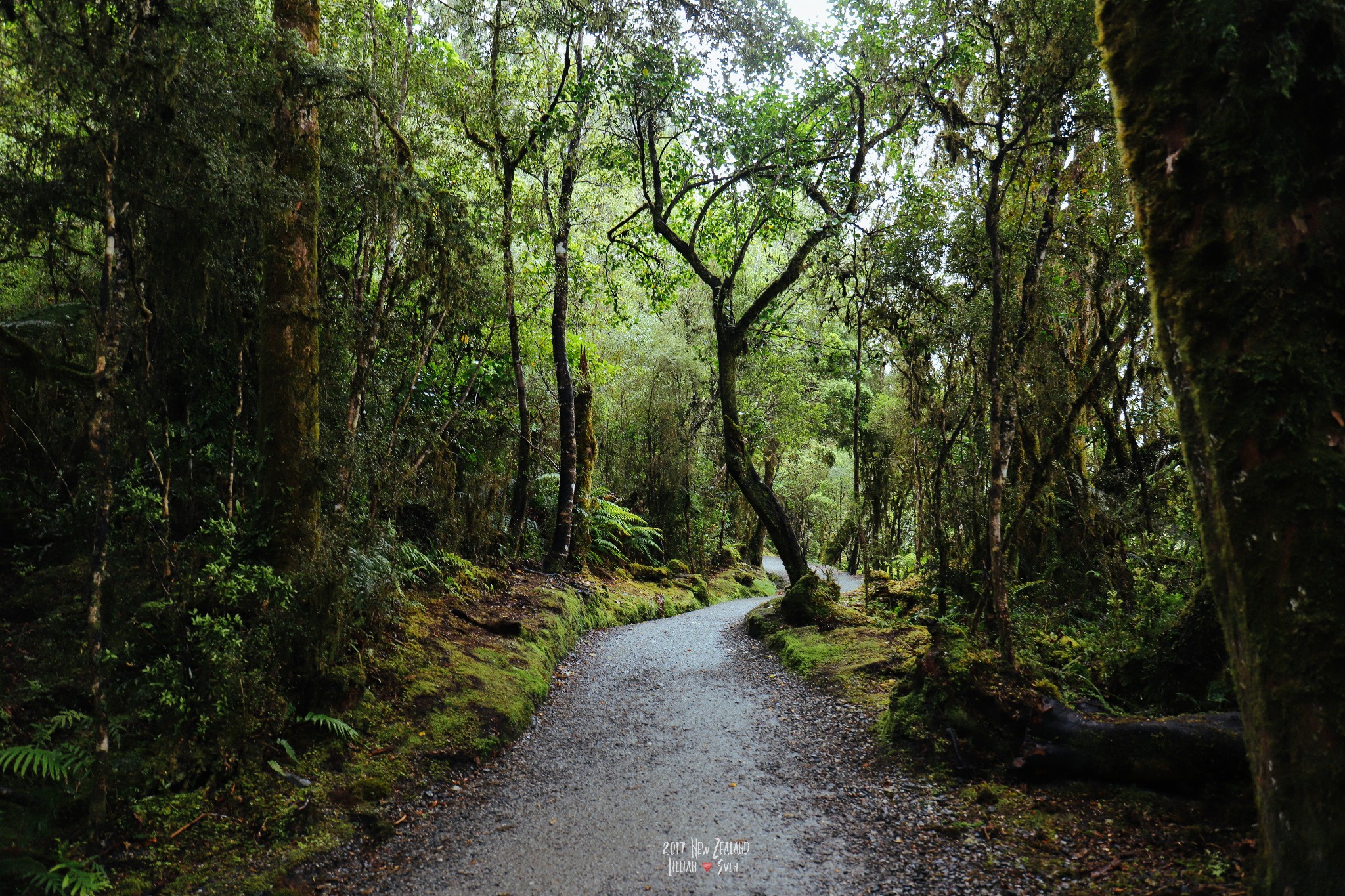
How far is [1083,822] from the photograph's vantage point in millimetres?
3832

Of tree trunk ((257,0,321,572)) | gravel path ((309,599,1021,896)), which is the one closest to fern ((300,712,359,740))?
gravel path ((309,599,1021,896))

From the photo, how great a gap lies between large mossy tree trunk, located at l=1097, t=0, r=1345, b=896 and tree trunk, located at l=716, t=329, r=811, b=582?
30.2 ft

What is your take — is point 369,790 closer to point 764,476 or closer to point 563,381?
point 563,381

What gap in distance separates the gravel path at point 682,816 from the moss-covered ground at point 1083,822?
205 mm

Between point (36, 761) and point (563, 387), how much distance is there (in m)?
9.75

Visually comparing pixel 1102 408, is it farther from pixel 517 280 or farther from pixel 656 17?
pixel 517 280

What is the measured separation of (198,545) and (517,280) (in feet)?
27.4

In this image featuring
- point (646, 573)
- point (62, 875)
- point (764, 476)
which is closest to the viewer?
point (62, 875)

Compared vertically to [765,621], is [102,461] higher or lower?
higher

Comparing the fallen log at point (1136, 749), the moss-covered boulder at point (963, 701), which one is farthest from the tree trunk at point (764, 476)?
the fallen log at point (1136, 749)

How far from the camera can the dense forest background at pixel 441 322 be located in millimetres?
4355

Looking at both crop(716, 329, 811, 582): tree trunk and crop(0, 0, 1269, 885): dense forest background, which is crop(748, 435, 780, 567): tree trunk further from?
crop(716, 329, 811, 582): tree trunk

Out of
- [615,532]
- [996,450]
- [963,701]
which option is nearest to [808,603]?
[996,450]

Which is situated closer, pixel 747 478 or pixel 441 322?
pixel 441 322
